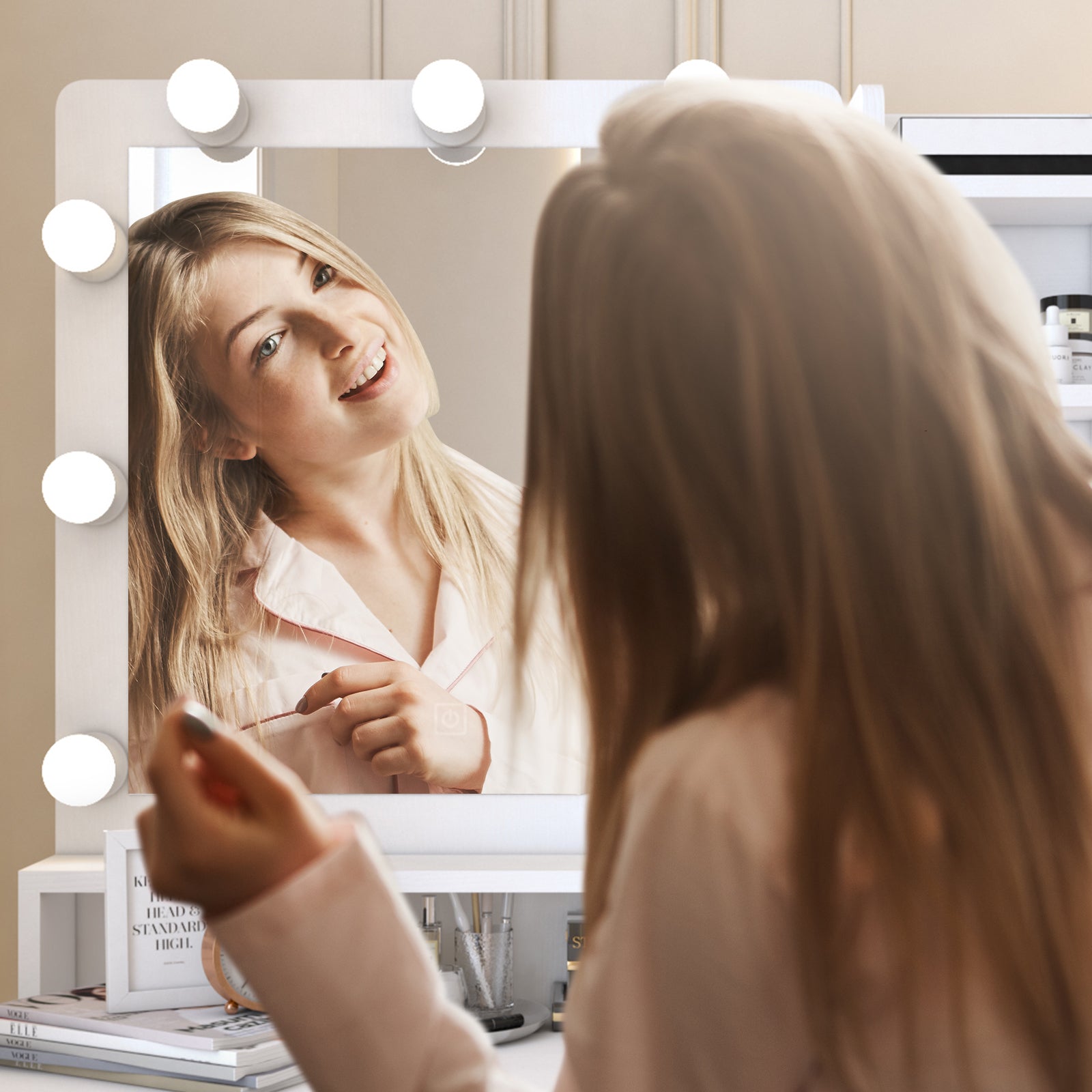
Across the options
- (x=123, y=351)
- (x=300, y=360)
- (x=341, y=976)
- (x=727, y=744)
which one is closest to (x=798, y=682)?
(x=727, y=744)

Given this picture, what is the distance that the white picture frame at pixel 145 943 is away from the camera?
95 centimetres

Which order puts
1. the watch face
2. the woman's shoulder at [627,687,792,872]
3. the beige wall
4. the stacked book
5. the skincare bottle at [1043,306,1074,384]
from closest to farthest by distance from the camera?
the woman's shoulder at [627,687,792,872] → the stacked book → the watch face → the skincare bottle at [1043,306,1074,384] → the beige wall

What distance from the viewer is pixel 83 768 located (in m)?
1.06

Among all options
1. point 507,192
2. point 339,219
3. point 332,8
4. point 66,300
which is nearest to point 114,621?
point 66,300

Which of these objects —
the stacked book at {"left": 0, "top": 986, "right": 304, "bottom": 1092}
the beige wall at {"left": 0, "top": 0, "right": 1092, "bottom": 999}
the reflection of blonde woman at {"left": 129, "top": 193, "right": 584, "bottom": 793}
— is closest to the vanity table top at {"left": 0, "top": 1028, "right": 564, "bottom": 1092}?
the stacked book at {"left": 0, "top": 986, "right": 304, "bottom": 1092}

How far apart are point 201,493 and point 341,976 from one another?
834 mm

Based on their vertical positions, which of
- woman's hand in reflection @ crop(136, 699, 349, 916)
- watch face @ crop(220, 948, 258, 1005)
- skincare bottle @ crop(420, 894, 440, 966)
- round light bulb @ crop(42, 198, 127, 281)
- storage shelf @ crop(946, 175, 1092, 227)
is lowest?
watch face @ crop(220, 948, 258, 1005)

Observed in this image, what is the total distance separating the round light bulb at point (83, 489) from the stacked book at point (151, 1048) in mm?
446

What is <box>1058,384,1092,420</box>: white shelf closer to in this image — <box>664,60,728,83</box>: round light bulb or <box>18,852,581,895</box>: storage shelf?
<box>664,60,728,83</box>: round light bulb

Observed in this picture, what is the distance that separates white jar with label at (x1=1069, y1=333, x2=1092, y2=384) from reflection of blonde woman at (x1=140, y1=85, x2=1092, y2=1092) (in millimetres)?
827

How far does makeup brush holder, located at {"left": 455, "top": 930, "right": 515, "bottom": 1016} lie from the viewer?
101 cm

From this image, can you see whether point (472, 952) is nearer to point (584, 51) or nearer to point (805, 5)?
point (584, 51)

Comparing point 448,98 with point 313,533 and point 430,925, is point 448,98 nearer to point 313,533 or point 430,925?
point 313,533

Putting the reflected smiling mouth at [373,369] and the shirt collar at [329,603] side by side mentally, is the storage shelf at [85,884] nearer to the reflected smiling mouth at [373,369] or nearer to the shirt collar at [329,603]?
the shirt collar at [329,603]
